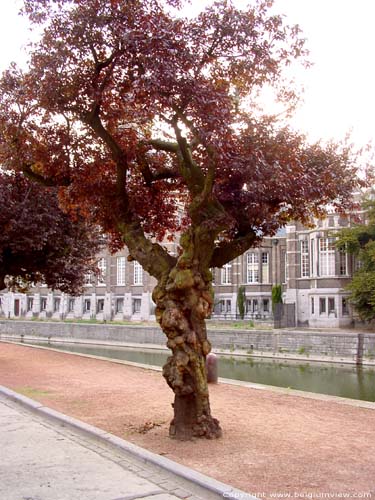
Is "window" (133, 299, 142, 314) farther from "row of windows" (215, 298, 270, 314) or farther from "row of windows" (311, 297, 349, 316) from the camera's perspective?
"row of windows" (311, 297, 349, 316)

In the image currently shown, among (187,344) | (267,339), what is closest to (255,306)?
(267,339)

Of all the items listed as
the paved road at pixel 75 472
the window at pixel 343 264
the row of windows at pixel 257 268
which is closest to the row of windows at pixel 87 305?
the row of windows at pixel 257 268

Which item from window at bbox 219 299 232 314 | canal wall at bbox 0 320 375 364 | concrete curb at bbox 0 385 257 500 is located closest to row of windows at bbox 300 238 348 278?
canal wall at bbox 0 320 375 364

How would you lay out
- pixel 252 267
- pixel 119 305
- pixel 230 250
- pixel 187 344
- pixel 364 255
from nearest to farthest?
pixel 187 344
pixel 230 250
pixel 364 255
pixel 252 267
pixel 119 305

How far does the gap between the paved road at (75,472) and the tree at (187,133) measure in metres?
1.33

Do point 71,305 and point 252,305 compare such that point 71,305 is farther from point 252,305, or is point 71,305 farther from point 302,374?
point 302,374

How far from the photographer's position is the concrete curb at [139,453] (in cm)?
579

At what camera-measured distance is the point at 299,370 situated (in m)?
25.6

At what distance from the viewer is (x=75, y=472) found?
657 centimetres

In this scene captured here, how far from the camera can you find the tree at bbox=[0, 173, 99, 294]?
57.1 ft

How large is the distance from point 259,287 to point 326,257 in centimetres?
1026

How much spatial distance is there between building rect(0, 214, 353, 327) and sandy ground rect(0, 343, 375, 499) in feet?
51.0

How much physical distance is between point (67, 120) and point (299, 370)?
61.3 ft

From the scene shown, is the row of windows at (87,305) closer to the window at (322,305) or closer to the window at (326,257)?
the window at (322,305)
